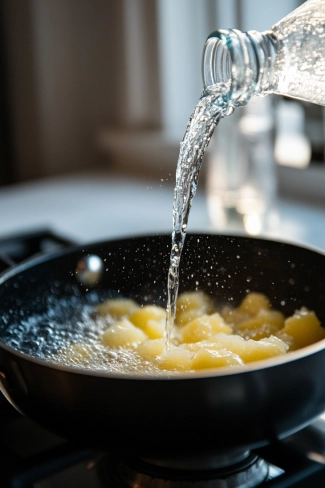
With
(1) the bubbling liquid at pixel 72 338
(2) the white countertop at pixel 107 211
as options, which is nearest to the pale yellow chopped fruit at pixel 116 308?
(1) the bubbling liquid at pixel 72 338

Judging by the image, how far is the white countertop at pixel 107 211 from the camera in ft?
3.88

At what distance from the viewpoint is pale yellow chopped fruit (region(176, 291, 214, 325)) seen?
723 millimetres

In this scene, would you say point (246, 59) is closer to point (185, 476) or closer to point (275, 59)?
point (275, 59)

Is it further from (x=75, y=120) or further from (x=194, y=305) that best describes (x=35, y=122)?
(x=194, y=305)

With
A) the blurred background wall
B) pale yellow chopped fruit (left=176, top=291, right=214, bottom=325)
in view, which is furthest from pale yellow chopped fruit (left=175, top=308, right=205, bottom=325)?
the blurred background wall

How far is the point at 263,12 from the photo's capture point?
143 cm

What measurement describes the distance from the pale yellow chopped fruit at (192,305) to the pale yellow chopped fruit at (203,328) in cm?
4

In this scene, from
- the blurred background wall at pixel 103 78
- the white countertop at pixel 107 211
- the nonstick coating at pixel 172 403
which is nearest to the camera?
the nonstick coating at pixel 172 403

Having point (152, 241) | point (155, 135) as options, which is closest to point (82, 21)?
point (155, 135)

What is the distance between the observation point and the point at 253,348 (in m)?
0.56

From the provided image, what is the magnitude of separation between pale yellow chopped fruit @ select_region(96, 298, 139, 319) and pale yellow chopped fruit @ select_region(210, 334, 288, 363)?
0.18 meters

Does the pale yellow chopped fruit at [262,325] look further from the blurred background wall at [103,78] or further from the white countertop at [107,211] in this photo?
the blurred background wall at [103,78]

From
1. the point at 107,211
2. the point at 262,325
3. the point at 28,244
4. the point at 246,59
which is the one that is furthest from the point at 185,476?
the point at 107,211

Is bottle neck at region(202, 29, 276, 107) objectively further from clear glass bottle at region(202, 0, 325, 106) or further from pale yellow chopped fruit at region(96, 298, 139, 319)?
pale yellow chopped fruit at region(96, 298, 139, 319)
